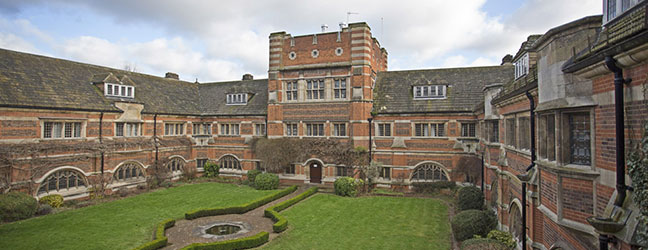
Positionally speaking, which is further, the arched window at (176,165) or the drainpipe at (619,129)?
the arched window at (176,165)

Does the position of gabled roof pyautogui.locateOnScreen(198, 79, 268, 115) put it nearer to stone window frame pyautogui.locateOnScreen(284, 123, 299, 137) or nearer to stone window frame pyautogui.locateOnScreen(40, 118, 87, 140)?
stone window frame pyautogui.locateOnScreen(284, 123, 299, 137)

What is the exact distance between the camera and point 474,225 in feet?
44.0

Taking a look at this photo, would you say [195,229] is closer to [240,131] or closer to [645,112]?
[240,131]

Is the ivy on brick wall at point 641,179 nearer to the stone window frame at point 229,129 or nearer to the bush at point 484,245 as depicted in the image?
the bush at point 484,245

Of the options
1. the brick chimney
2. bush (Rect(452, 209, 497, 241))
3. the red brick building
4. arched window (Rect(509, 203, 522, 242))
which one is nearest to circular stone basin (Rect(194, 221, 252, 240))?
bush (Rect(452, 209, 497, 241))

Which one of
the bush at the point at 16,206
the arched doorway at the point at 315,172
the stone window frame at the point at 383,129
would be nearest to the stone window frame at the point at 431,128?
the stone window frame at the point at 383,129

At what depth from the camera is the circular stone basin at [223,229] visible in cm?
1592

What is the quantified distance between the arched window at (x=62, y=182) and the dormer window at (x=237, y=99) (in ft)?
43.9

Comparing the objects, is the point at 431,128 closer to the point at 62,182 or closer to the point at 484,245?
the point at 484,245

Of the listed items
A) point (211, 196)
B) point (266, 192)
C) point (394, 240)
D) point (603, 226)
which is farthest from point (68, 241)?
point (603, 226)

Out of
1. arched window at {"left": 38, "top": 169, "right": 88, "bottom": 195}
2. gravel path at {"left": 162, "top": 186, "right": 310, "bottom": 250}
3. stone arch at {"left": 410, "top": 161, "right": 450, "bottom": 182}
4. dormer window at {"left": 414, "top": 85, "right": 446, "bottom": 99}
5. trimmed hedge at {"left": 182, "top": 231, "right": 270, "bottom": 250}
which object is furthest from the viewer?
dormer window at {"left": 414, "top": 85, "right": 446, "bottom": 99}

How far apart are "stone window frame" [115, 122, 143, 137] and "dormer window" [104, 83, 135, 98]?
7.33 ft

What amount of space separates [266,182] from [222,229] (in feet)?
29.3

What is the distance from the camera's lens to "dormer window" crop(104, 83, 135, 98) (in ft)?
80.6
